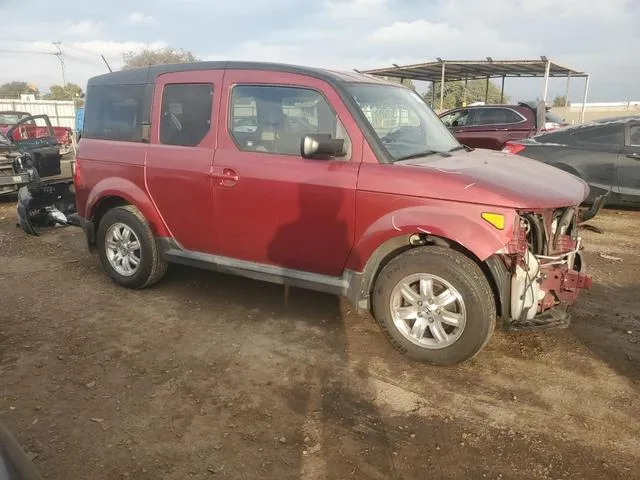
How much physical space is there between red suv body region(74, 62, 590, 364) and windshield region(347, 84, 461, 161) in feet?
0.06

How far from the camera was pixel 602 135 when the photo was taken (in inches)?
324

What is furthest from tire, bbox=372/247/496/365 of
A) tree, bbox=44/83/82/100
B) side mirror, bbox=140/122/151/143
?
tree, bbox=44/83/82/100

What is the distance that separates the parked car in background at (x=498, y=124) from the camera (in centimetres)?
1173

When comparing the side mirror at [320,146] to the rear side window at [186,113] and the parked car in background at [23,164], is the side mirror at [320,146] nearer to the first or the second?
the rear side window at [186,113]

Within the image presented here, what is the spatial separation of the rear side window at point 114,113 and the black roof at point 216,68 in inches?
2.8

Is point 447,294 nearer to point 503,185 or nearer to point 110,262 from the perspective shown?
point 503,185

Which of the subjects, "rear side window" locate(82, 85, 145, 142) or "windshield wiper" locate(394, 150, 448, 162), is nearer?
"windshield wiper" locate(394, 150, 448, 162)

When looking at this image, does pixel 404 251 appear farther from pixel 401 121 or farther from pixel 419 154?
pixel 401 121

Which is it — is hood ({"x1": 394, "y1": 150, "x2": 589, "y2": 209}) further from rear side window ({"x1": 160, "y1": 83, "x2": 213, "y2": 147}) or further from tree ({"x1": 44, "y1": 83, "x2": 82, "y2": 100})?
tree ({"x1": 44, "y1": 83, "x2": 82, "y2": 100})

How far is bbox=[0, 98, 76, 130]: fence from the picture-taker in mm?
25328

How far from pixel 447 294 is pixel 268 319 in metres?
1.63

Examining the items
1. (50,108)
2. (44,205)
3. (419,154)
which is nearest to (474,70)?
(44,205)

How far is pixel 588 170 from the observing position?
816 cm

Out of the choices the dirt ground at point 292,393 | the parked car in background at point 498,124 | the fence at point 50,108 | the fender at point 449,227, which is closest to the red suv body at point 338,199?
the fender at point 449,227
